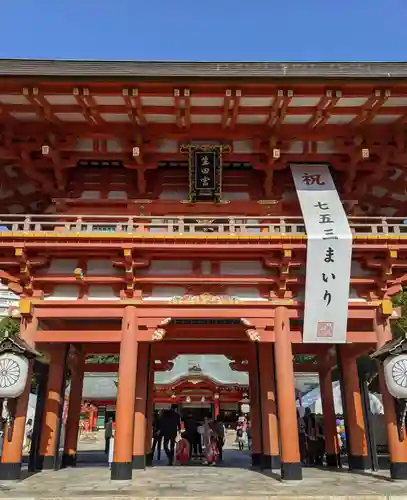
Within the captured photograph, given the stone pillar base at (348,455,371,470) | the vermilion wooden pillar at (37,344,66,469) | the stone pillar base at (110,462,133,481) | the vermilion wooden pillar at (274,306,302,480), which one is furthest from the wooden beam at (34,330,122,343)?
the stone pillar base at (348,455,371,470)

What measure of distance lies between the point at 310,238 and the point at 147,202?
431 centimetres

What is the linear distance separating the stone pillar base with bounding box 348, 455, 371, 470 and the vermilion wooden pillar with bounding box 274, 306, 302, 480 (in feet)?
10.5

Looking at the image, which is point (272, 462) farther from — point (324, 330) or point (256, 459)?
point (324, 330)

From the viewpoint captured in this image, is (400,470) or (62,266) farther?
(62,266)

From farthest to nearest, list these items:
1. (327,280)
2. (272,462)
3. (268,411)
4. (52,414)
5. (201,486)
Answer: (268,411)
(52,414)
(272,462)
(327,280)
(201,486)

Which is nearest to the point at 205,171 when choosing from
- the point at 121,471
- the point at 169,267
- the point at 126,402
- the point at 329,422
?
the point at 169,267

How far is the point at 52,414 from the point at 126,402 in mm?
3599

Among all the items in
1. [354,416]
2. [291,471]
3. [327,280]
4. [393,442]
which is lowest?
[291,471]

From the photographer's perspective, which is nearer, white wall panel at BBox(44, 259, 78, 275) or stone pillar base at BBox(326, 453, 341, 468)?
white wall panel at BBox(44, 259, 78, 275)

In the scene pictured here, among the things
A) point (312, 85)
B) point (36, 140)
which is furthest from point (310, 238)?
point (36, 140)

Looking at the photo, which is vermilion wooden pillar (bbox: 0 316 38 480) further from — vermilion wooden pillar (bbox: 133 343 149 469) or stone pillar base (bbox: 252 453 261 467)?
stone pillar base (bbox: 252 453 261 467)

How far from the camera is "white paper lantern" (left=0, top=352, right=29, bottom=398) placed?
914 cm

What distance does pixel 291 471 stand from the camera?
9391 millimetres

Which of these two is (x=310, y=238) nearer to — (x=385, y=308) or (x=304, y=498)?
(x=385, y=308)
